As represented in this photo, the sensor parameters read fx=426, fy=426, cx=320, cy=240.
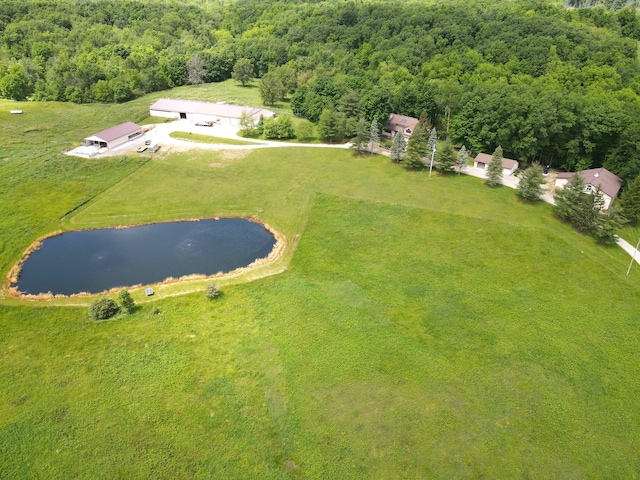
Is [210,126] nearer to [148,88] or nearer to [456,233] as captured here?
[148,88]

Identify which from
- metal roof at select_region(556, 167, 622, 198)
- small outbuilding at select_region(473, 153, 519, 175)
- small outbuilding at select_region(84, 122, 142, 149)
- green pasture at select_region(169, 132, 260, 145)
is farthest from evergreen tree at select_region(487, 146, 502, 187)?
small outbuilding at select_region(84, 122, 142, 149)

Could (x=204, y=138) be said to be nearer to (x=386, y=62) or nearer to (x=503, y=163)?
(x=503, y=163)

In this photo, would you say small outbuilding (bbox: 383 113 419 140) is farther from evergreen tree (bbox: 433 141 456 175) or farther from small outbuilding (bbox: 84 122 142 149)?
small outbuilding (bbox: 84 122 142 149)

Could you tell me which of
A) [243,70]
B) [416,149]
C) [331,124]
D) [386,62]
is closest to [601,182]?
[416,149]

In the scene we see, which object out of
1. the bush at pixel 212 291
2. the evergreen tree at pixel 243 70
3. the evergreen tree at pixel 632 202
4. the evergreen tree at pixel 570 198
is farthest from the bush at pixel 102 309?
the evergreen tree at pixel 243 70

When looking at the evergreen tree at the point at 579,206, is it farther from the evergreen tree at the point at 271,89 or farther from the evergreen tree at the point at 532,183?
the evergreen tree at the point at 271,89

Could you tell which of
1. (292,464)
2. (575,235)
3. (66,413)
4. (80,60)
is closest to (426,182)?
(575,235)
